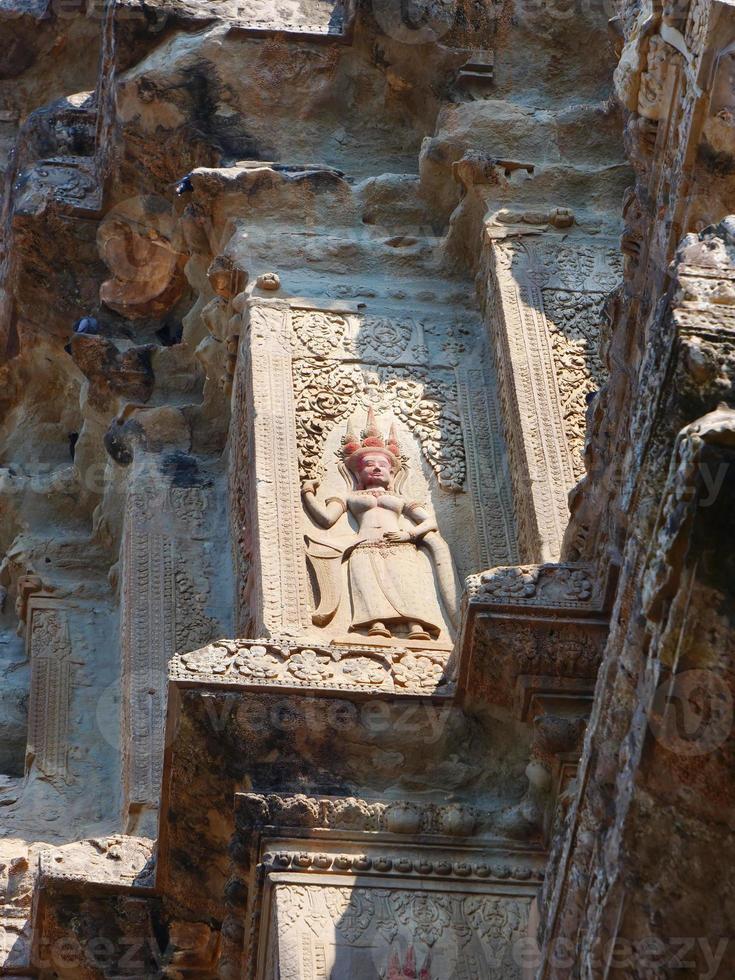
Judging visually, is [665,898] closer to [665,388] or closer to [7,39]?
[665,388]

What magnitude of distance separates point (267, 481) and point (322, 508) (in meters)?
0.31

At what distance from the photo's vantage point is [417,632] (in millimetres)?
10031

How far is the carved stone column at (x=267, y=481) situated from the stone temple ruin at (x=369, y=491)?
0.02 metres

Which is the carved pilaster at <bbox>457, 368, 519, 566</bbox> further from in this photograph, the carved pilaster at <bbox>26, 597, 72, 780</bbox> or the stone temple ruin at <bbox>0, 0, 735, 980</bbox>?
the carved pilaster at <bbox>26, 597, 72, 780</bbox>

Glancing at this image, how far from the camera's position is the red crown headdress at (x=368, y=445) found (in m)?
10.8

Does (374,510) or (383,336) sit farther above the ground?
(383,336)

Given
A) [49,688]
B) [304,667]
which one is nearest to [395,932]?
[304,667]

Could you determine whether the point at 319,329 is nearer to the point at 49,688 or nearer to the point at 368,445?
the point at 368,445

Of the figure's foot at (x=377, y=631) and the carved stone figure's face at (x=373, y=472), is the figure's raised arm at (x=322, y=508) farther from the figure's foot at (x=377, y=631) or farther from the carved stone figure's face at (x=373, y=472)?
the figure's foot at (x=377, y=631)

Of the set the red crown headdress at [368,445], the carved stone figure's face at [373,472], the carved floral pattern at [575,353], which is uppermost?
the carved floral pattern at [575,353]

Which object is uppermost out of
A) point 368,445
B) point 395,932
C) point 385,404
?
point 385,404

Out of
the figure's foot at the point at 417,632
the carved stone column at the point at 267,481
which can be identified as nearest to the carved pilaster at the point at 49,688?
the carved stone column at the point at 267,481

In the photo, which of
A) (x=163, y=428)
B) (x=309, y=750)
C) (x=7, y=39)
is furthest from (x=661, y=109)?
(x=7, y=39)

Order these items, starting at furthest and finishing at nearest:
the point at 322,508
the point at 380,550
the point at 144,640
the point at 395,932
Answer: the point at 144,640 < the point at 322,508 < the point at 380,550 < the point at 395,932
